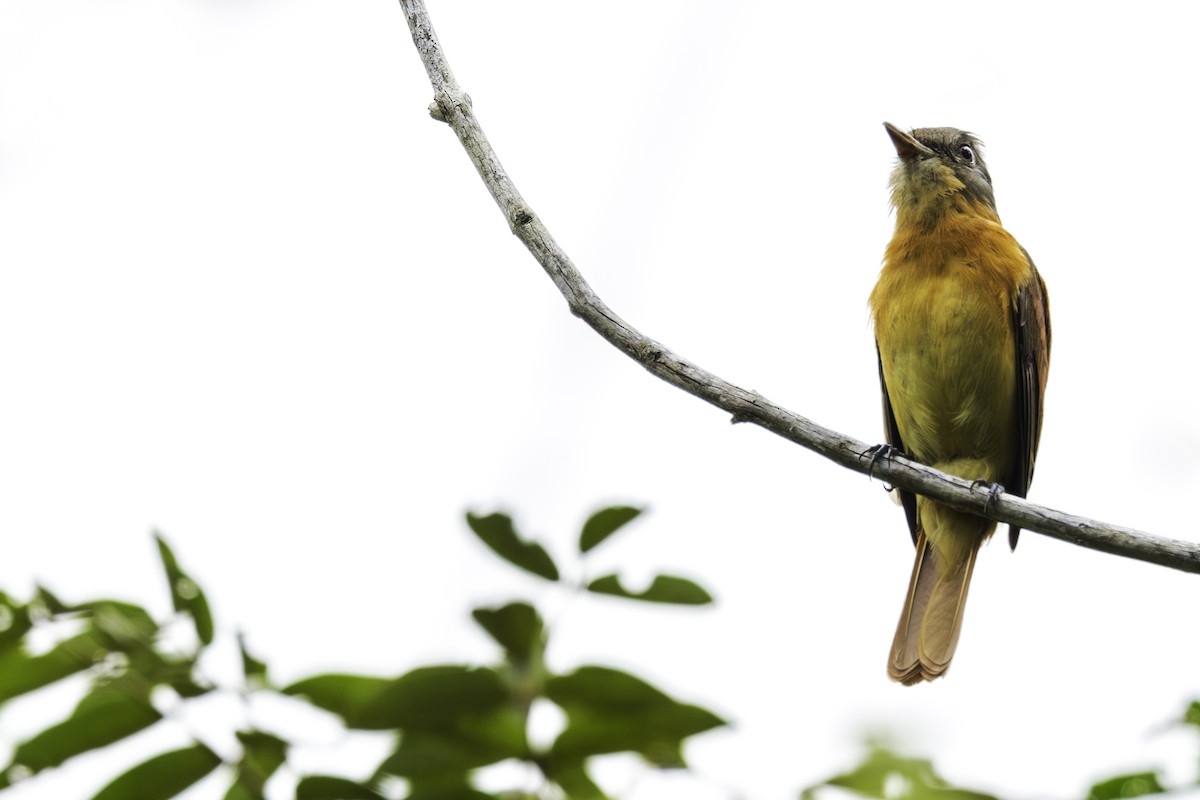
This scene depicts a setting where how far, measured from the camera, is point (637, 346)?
3.35 meters

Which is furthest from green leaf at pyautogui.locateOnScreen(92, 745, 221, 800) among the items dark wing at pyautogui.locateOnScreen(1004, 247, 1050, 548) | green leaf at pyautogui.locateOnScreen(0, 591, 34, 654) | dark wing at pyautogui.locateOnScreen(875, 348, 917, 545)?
dark wing at pyautogui.locateOnScreen(875, 348, 917, 545)

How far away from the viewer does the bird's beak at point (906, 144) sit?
19.4ft

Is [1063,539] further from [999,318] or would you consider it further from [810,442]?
[999,318]

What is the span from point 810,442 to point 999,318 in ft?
7.47

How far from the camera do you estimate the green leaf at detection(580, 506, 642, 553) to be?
177 cm

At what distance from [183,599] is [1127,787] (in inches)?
60.3

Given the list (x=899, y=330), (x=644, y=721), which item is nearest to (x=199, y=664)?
(x=644, y=721)

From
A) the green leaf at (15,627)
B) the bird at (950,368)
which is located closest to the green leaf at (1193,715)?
the green leaf at (15,627)

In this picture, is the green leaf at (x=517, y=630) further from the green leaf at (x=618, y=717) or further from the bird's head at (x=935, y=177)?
the bird's head at (x=935, y=177)

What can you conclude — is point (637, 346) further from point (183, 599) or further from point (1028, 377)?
point (1028, 377)

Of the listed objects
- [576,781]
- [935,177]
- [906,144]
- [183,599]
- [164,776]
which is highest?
[906,144]

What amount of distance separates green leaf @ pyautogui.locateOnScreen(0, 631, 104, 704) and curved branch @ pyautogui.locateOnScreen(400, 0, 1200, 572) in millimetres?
1993

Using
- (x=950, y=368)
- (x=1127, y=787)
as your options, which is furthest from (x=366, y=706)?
(x=950, y=368)

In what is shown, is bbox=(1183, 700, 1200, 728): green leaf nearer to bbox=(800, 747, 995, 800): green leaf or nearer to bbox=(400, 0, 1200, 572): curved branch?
bbox=(800, 747, 995, 800): green leaf
